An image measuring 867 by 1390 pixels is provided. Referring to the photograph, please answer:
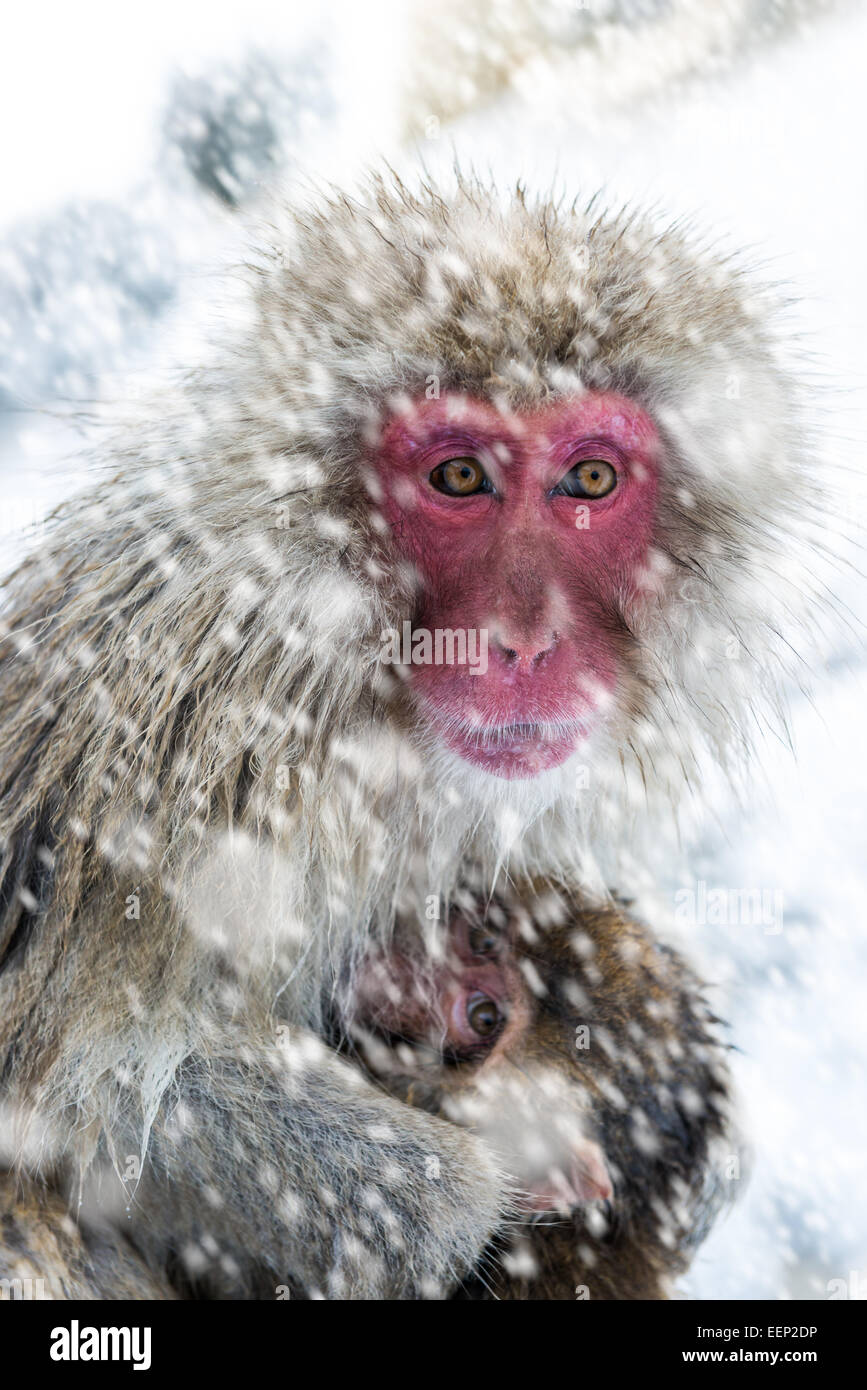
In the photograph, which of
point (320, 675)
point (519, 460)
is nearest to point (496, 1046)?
point (320, 675)

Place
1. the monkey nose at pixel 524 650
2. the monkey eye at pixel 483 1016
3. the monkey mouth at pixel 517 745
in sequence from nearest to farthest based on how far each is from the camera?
1. the monkey nose at pixel 524 650
2. the monkey mouth at pixel 517 745
3. the monkey eye at pixel 483 1016

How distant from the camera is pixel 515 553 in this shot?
4.95 ft

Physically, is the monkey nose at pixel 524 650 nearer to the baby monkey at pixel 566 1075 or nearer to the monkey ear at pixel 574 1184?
the baby monkey at pixel 566 1075

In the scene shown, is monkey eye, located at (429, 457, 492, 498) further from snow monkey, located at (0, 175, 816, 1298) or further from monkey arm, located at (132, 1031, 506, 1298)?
monkey arm, located at (132, 1031, 506, 1298)

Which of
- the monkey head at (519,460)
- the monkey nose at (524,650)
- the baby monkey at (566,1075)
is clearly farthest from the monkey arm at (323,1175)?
the monkey nose at (524,650)

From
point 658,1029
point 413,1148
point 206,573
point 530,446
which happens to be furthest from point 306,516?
point 658,1029

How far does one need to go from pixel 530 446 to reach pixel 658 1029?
0.86 meters

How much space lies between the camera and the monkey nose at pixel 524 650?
1.47 meters

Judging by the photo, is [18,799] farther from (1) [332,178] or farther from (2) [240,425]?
(1) [332,178]

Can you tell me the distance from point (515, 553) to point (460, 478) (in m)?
0.13

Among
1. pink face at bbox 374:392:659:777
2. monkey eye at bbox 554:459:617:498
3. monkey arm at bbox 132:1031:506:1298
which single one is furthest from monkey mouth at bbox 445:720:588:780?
monkey arm at bbox 132:1031:506:1298

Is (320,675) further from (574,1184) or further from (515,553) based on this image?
(574,1184)

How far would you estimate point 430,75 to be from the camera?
1.89 m
